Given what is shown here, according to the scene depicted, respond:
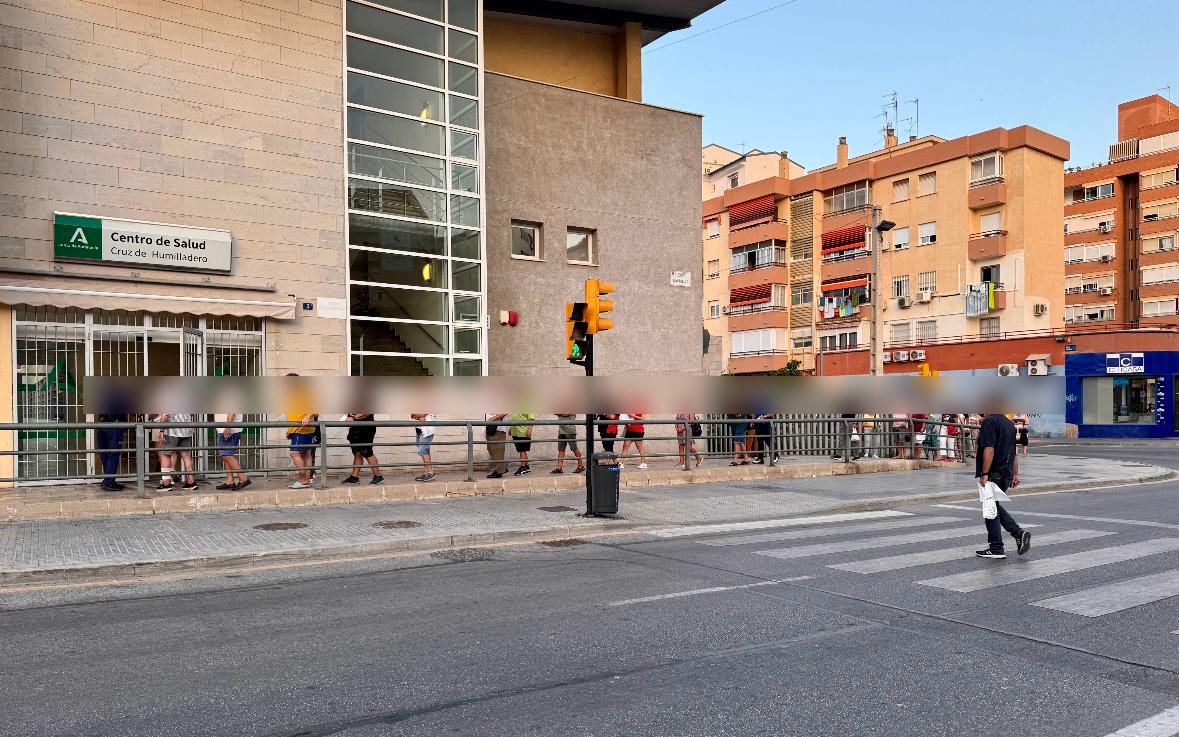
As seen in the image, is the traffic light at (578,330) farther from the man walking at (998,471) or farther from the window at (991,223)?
the window at (991,223)

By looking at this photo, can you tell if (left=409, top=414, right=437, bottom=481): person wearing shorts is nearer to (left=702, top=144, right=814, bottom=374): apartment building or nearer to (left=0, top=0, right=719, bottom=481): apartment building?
(left=0, top=0, right=719, bottom=481): apartment building

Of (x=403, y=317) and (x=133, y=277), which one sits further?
(x=403, y=317)

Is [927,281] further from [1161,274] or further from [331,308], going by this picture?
[331,308]

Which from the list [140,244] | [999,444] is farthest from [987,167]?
[140,244]

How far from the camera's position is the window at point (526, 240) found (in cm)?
1917

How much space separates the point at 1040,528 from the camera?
10.7m

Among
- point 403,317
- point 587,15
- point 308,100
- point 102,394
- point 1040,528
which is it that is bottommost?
point 1040,528

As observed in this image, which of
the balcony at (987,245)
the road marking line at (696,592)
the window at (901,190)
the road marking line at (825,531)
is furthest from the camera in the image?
the window at (901,190)

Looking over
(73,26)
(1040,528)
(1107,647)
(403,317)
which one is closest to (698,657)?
(1107,647)

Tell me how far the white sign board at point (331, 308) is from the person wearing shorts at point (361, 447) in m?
1.98

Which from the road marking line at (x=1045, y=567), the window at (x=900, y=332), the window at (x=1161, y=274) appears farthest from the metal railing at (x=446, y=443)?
the window at (x=1161, y=274)

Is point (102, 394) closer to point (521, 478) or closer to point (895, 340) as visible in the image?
point (521, 478)

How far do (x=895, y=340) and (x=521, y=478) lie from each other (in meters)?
40.7

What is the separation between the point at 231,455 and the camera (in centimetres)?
1261
